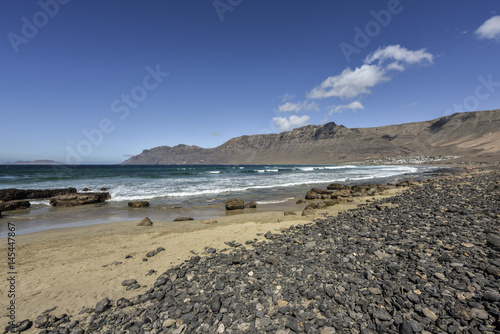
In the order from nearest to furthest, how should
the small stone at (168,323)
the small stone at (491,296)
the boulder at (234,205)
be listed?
the small stone at (491,296), the small stone at (168,323), the boulder at (234,205)

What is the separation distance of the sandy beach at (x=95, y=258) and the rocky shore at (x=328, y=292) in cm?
37

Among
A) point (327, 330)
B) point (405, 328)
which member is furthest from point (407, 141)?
point (327, 330)

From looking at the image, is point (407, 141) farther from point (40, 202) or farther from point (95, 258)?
point (40, 202)

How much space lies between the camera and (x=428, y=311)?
2777 millimetres

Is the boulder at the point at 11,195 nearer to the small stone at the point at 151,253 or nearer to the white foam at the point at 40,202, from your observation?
the white foam at the point at 40,202

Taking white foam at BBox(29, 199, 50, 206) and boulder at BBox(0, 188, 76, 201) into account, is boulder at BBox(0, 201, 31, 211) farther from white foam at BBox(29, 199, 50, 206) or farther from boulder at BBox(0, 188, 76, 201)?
boulder at BBox(0, 188, 76, 201)

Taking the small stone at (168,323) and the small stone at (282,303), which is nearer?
the small stone at (168,323)

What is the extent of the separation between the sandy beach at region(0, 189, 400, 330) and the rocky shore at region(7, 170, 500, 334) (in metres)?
0.37

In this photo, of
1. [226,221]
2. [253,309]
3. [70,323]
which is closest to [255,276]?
[253,309]

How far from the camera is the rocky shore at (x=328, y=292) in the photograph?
2797 millimetres

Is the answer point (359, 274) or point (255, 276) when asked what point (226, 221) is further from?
point (359, 274)

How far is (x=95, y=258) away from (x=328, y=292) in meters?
6.37

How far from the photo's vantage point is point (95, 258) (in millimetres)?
6055

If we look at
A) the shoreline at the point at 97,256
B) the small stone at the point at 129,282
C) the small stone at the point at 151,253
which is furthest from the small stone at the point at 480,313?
the small stone at the point at 151,253
